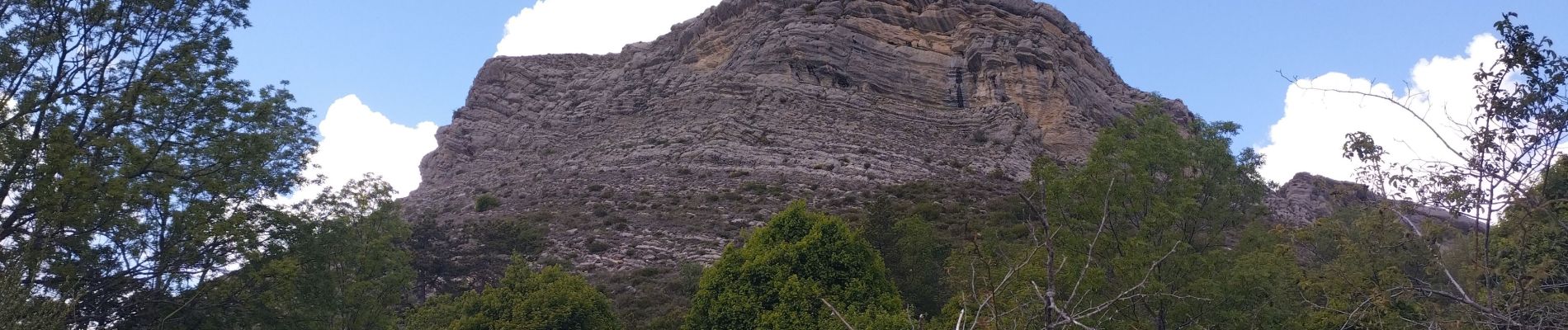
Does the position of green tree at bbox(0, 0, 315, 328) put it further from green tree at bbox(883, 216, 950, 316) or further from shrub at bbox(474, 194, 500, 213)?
shrub at bbox(474, 194, 500, 213)

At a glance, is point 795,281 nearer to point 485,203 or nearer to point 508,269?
point 508,269

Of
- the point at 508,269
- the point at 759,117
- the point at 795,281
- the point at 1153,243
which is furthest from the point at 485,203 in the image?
the point at 1153,243

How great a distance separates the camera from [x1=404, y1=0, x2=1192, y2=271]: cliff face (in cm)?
4072

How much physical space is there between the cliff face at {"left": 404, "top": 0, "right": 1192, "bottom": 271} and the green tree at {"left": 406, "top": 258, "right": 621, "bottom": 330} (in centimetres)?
1454

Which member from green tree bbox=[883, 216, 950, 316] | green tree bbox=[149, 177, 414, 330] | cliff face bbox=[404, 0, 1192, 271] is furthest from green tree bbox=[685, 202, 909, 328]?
cliff face bbox=[404, 0, 1192, 271]

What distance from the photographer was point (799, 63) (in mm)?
54312

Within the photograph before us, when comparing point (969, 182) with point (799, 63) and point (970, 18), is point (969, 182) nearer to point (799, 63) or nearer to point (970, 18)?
point (799, 63)

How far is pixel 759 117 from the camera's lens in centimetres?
4962

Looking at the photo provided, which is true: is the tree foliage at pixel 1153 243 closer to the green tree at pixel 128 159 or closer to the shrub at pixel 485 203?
the green tree at pixel 128 159

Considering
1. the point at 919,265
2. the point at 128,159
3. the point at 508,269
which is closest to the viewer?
the point at 128,159

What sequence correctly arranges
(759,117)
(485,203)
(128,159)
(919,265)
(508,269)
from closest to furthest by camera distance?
(128,159) → (508,269) → (919,265) → (485,203) → (759,117)

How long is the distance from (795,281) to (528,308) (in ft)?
15.4

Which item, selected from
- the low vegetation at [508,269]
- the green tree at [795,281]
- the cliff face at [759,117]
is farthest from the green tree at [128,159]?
the cliff face at [759,117]

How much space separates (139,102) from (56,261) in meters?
2.50
